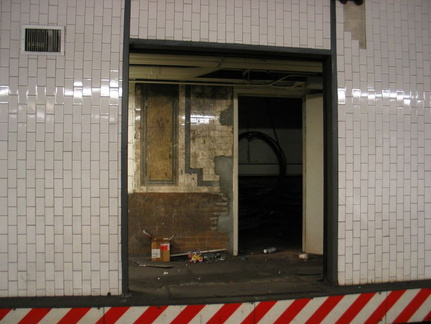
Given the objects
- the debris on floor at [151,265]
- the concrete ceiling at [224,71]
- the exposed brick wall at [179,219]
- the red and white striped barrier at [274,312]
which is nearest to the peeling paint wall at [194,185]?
the exposed brick wall at [179,219]

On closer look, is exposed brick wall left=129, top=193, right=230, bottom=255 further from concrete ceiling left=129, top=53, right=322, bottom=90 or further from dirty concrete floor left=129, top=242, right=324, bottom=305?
concrete ceiling left=129, top=53, right=322, bottom=90

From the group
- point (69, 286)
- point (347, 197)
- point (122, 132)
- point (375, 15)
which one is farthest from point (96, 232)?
point (375, 15)

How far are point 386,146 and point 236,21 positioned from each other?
1.95 m

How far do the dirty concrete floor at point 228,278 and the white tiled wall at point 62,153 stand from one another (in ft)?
2.31

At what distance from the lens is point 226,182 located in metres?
6.15

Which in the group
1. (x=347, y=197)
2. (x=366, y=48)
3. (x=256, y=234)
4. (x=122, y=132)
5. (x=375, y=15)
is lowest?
(x=256, y=234)

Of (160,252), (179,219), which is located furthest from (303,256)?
(160,252)

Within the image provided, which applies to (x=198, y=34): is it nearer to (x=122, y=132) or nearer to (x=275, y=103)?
(x=122, y=132)

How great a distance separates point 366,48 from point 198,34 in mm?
1701

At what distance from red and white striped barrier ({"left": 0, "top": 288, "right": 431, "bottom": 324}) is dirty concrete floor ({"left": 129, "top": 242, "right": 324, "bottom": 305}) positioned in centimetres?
8

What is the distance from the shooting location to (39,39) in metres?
3.19

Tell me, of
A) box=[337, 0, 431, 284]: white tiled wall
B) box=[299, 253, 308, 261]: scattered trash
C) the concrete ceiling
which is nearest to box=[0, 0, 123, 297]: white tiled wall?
the concrete ceiling

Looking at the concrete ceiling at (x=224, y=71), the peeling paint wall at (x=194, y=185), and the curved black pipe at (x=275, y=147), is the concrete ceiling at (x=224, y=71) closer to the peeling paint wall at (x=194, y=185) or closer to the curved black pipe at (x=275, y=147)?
the peeling paint wall at (x=194, y=185)

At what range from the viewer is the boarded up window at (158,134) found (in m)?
6.02
